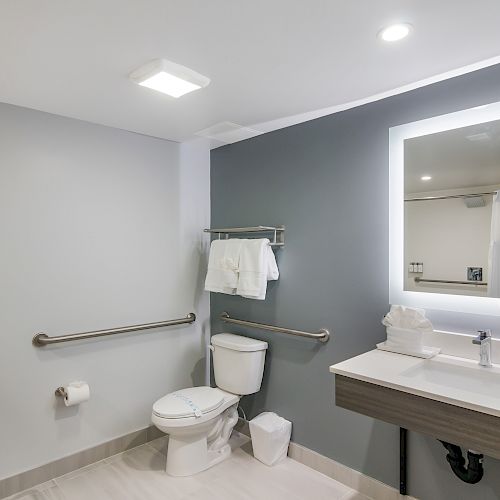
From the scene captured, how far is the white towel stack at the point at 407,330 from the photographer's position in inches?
74.1

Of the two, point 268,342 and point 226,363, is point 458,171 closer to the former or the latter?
point 268,342

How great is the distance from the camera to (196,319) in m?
3.09

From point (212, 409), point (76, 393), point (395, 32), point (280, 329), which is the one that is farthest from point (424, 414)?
point (76, 393)

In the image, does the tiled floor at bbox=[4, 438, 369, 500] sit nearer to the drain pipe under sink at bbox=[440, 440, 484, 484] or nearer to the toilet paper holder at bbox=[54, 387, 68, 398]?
the toilet paper holder at bbox=[54, 387, 68, 398]

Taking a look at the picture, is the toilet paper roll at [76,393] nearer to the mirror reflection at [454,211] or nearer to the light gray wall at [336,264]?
the light gray wall at [336,264]

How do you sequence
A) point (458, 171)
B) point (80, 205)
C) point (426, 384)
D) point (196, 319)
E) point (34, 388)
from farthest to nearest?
point (196, 319), point (80, 205), point (34, 388), point (458, 171), point (426, 384)

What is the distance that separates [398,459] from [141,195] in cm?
223

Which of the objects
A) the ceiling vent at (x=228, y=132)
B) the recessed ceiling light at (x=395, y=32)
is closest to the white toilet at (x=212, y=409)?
the ceiling vent at (x=228, y=132)

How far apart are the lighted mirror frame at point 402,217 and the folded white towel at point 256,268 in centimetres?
76

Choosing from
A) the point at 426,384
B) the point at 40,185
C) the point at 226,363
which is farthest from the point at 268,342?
the point at 40,185

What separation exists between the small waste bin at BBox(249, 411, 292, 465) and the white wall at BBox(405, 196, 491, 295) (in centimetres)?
120

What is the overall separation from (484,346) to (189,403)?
161 cm

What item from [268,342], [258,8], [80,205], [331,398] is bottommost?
[331,398]

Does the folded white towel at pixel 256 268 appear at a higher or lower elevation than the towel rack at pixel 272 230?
lower
